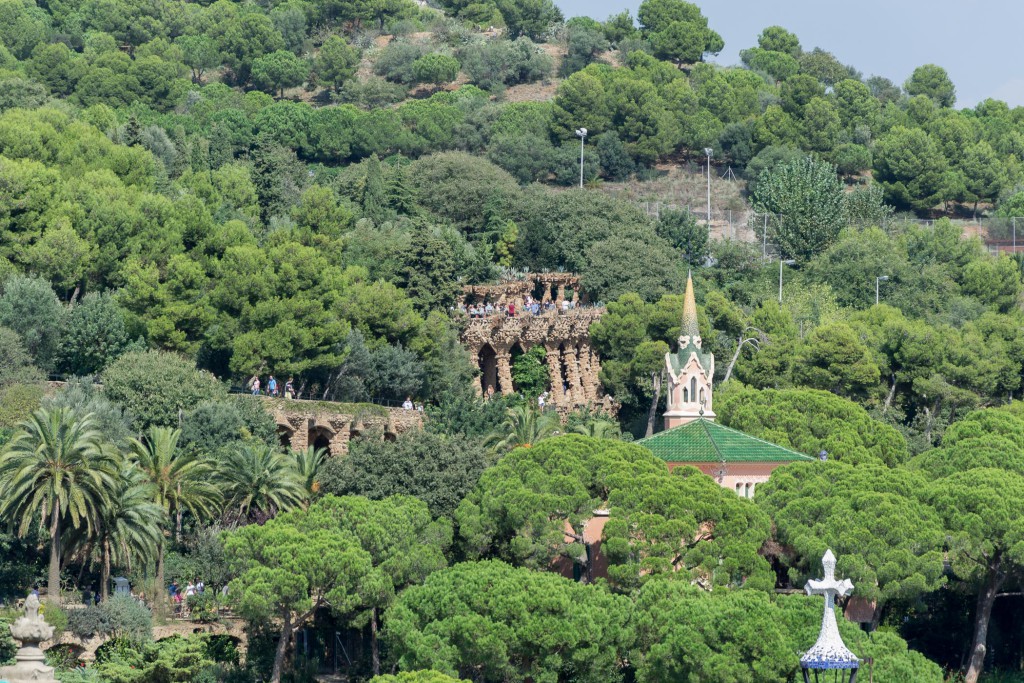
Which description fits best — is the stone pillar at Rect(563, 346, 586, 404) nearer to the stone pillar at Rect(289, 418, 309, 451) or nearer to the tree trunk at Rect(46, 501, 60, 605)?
the stone pillar at Rect(289, 418, 309, 451)

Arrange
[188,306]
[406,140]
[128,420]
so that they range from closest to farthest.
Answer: [128,420]
[188,306]
[406,140]

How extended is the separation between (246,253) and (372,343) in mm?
5916

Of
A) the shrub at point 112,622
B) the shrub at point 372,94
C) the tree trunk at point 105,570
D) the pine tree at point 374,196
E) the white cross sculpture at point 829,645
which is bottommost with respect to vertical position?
the shrub at point 112,622

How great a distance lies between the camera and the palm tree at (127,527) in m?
61.6

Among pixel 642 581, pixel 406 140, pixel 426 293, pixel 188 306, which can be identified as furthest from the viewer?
pixel 406 140

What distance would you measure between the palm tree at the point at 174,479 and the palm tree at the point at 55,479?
3774 millimetres

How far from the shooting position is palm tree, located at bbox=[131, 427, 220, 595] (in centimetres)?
6562

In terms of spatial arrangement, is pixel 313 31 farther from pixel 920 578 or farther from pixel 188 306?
pixel 920 578

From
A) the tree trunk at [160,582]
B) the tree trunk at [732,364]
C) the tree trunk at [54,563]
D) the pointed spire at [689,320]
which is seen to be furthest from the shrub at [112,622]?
the tree trunk at [732,364]

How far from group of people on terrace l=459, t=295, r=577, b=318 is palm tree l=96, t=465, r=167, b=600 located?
99.4ft

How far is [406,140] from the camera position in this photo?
12988 centimetres

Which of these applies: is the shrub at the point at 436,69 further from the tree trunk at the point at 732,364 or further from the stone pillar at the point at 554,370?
the tree trunk at the point at 732,364

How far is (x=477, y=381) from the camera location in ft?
297

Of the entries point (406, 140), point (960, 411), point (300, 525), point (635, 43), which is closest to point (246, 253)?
point (300, 525)
